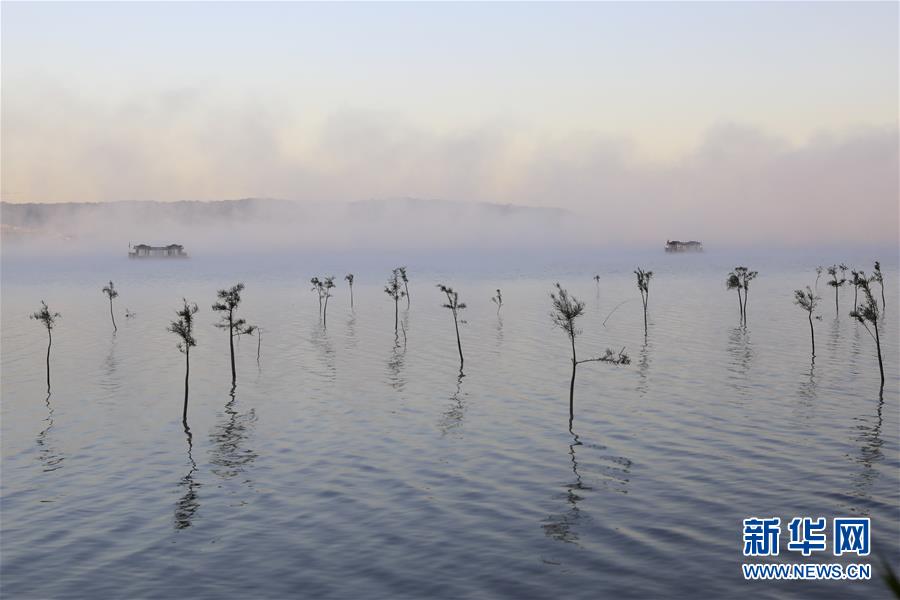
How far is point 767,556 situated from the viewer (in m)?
31.9

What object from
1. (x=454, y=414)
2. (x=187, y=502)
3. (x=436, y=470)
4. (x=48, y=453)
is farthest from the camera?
(x=454, y=414)

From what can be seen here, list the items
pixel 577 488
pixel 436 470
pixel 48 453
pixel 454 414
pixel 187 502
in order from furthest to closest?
pixel 454 414 < pixel 48 453 < pixel 436 470 < pixel 577 488 < pixel 187 502

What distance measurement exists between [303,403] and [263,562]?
118 feet

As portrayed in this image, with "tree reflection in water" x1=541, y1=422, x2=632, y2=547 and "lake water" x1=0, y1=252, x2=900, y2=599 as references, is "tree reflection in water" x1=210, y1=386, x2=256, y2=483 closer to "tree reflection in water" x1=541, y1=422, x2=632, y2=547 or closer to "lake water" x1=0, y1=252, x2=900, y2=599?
"lake water" x1=0, y1=252, x2=900, y2=599

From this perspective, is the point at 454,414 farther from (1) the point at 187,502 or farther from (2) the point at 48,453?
(2) the point at 48,453

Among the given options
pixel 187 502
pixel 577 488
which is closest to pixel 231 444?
pixel 187 502

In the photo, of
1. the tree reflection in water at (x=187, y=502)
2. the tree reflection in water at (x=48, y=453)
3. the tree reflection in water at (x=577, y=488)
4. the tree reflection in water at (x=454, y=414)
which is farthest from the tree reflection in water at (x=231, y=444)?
the tree reflection in water at (x=577, y=488)

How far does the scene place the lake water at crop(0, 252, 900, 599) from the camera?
31.5 metres

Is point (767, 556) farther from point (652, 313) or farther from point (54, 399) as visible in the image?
point (652, 313)

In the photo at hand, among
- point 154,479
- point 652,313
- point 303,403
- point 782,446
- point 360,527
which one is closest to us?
point 360,527

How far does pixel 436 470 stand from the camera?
46.2m

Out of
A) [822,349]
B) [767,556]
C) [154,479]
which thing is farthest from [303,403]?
[822,349]

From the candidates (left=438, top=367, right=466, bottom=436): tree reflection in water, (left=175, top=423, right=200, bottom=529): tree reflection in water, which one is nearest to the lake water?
(left=175, top=423, right=200, bottom=529): tree reflection in water

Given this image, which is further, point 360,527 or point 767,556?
point 360,527
